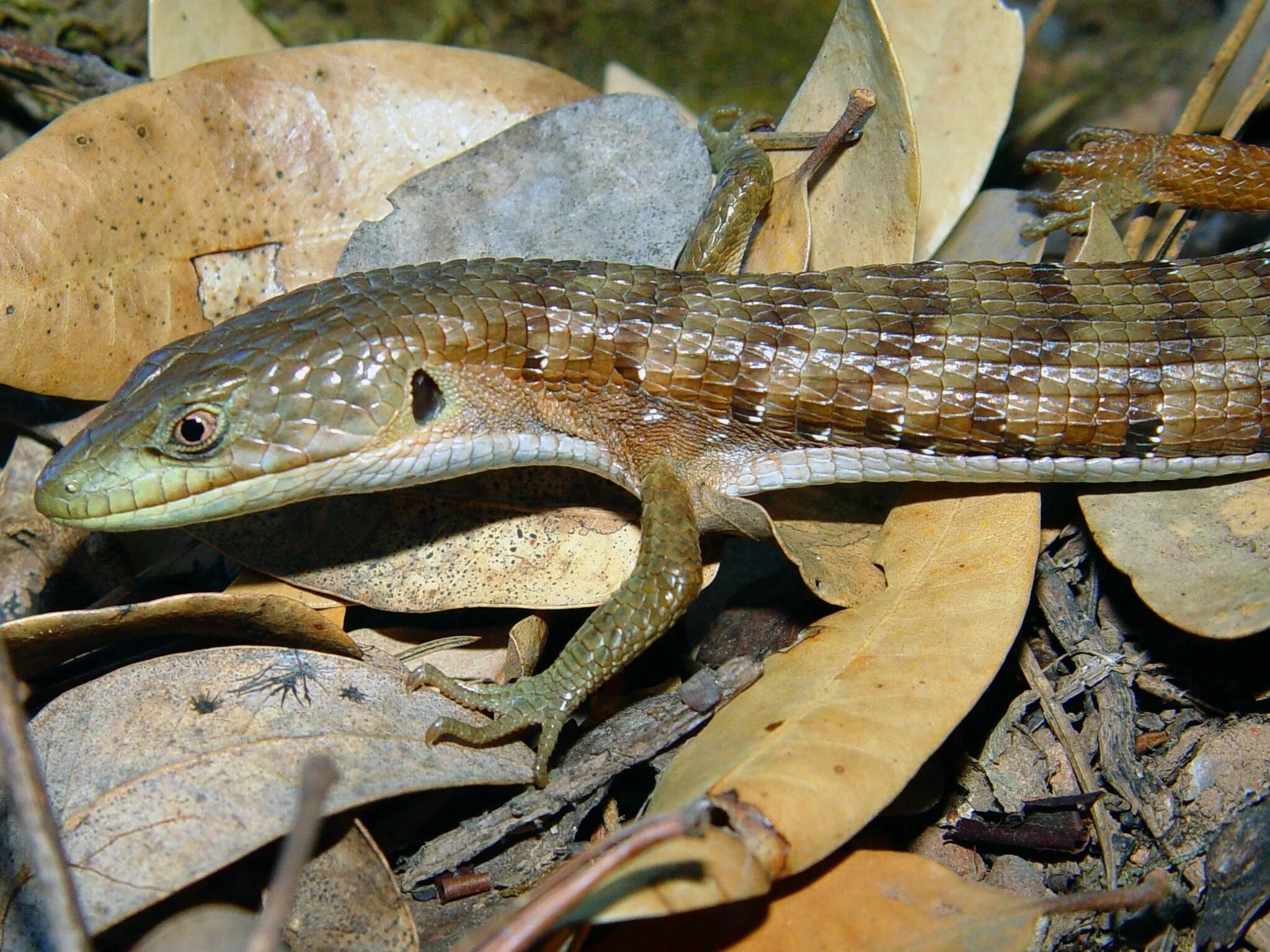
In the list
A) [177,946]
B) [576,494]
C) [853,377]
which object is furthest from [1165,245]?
[177,946]

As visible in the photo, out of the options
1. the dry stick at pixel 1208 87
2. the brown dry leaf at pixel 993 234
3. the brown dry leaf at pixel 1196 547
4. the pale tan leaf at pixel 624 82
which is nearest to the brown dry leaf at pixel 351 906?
the brown dry leaf at pixel 1196 547

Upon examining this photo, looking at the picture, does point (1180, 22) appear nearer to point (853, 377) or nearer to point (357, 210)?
point (853, 377)

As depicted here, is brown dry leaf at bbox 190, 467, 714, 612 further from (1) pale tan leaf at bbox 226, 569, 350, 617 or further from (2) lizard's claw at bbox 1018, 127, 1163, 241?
(2) lizard's claw at bbox 1018, 127, 1163, 241

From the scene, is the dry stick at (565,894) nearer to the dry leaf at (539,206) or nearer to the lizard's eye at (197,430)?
the lizard's eye at (197,430)

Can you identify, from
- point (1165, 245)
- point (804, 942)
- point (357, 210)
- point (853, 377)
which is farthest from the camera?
point (1165, 245)

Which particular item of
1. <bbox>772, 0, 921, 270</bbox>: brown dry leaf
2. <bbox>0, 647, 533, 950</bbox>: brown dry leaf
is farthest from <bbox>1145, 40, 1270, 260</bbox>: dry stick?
<bbox>0, 647, 533, 950</bbox>: brown dry leaf
